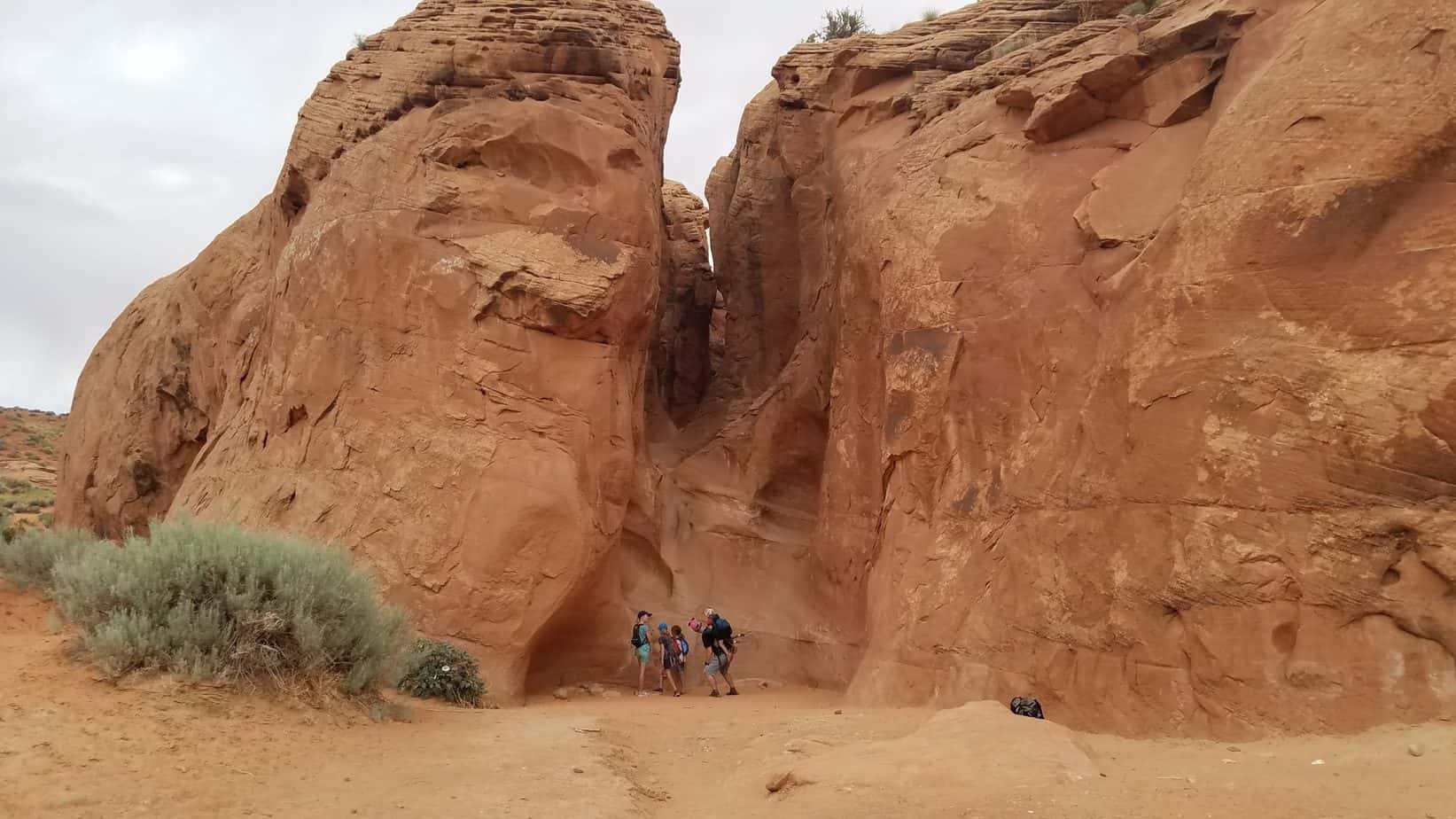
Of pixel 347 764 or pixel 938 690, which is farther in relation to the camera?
pixel 938 690

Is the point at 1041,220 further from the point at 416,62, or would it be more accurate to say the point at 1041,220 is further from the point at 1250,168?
the point at 416,62

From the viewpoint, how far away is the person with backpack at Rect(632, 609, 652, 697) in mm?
14172

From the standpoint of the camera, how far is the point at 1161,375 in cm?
979

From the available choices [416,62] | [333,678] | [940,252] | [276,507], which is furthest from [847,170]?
[333,678]

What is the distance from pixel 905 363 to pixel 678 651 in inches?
203

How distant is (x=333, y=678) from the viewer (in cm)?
848

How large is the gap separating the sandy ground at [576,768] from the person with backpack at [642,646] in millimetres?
5048

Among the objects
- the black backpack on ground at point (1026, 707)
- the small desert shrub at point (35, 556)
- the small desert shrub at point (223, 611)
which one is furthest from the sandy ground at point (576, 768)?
the small desert shrub at point (35, 556)

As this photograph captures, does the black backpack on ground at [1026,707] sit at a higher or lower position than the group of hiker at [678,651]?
higher

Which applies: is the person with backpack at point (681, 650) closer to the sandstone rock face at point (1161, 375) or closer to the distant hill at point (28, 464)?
the sandstone rock face at point (1161, 375)

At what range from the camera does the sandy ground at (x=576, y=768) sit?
19.1ft

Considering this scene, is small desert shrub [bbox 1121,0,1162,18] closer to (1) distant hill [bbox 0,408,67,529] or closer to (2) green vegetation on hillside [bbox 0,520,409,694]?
(2) green vegetation on hillside [bbox 0,520,409,694]

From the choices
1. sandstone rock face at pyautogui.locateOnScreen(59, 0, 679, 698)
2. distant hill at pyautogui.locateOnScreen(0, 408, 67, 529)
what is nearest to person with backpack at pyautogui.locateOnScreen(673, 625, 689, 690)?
sandstone rock face at pyautogui.locateOnScreen(59, 0, 679, 698)

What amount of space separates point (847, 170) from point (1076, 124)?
4.50 meters
